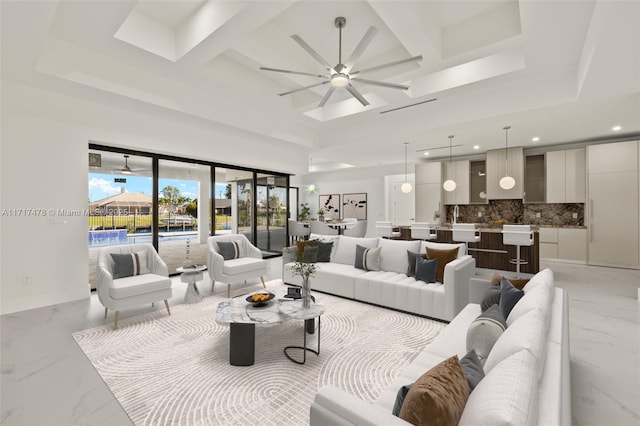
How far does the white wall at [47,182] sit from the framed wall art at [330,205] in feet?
24.0

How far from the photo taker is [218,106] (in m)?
5.21

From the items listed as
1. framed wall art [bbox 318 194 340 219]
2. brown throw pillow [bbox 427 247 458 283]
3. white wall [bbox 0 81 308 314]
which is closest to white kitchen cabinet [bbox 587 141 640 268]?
brown throw pillow [bbox 427 247 458 283]

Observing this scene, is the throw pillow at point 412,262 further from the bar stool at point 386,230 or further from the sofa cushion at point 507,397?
the sofa cushion at point 507,397

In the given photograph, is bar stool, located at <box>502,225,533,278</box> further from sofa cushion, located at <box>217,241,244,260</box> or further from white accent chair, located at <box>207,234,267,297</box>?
sofa cushion, located at <box>217,241,244,260</box>

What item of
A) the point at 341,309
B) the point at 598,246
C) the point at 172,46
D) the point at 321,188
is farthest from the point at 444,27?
the point at 321,188

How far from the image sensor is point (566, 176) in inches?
263

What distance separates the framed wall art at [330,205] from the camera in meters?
11.2

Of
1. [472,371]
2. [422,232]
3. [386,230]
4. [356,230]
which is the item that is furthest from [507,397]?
[356,230]

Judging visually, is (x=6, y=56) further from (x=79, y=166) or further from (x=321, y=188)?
(x=321, y=188)

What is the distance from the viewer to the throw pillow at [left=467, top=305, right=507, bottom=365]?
1619mm

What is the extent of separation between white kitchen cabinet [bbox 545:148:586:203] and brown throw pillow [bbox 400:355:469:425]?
7645 mm

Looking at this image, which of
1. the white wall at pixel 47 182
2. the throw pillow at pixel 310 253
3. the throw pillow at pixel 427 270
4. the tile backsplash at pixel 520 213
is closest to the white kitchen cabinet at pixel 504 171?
the tile backsplash at pixel 520 213

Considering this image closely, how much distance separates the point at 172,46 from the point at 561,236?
8.39m

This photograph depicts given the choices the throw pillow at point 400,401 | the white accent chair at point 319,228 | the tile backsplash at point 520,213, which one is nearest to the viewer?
the throw pillow at point 400,401
